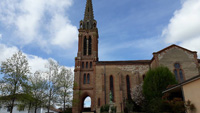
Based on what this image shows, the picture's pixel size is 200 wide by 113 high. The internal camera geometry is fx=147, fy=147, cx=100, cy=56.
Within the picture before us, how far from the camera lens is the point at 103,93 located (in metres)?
31.4

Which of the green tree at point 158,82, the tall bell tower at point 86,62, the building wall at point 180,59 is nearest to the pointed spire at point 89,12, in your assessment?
the tall bell tower at point 86,62

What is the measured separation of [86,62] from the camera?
3709 cm

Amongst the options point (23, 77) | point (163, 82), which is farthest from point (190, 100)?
point (23, 77)

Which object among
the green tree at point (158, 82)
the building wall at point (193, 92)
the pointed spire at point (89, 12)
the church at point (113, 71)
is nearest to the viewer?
the building wall at point (193, 92)

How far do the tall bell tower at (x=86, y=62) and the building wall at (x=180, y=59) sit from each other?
15366mm

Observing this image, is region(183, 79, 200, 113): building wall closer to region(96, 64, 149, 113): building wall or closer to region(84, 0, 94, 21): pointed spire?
region(96, 64, 149, 113): building wall

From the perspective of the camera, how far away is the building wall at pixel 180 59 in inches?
1092

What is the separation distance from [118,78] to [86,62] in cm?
921

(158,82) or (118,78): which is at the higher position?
(118,78)

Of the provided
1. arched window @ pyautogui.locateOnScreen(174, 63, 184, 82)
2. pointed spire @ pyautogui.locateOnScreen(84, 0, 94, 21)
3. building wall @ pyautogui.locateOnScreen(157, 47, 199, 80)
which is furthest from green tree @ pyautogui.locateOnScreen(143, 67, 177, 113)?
pointed spire @ pyautogui.locateOnScreen(84, 0, 94, 21)

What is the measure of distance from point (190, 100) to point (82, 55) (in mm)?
28266

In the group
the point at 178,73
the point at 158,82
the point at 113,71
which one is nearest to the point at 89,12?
the point at 113,71

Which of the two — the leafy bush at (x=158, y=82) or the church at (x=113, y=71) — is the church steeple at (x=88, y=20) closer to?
the church at (x=113, y=71)

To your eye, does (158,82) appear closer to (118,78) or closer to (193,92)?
(193,92)
